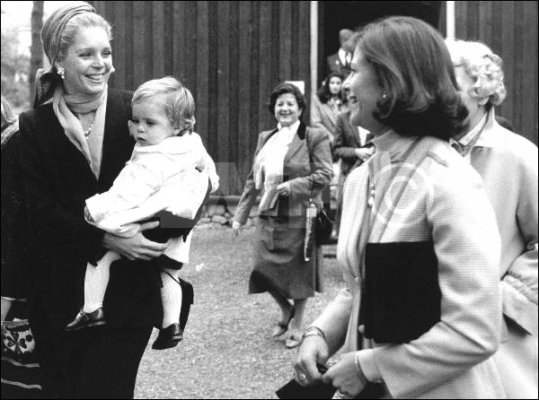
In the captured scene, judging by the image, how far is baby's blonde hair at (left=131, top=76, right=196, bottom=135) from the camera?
3598 mm

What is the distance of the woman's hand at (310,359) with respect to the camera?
2.49 m

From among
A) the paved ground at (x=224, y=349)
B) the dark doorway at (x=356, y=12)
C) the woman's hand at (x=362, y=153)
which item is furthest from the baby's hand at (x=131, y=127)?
the dark doorway at (x=356, y=12)

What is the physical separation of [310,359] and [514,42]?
11265 mm

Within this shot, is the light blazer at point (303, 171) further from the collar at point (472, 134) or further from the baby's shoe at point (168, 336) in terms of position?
the collar at point (472, 134)

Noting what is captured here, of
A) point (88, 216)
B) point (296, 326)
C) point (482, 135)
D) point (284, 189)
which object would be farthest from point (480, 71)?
point (296, 326)

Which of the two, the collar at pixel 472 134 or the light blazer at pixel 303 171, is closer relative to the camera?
the collar at pixel 472 134

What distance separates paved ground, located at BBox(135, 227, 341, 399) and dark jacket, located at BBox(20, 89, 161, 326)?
2313mm

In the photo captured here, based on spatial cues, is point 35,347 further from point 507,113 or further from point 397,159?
point 507,113

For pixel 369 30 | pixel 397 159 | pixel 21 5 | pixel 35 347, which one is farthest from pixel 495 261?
pixel 21 5

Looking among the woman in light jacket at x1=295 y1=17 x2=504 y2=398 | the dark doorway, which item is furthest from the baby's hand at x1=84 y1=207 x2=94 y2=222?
the dark doorway

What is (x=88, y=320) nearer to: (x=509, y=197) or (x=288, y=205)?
(x=509, y=197)

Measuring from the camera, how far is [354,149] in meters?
8.72

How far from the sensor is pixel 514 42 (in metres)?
13.0

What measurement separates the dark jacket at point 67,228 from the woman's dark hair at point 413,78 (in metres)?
1.50
